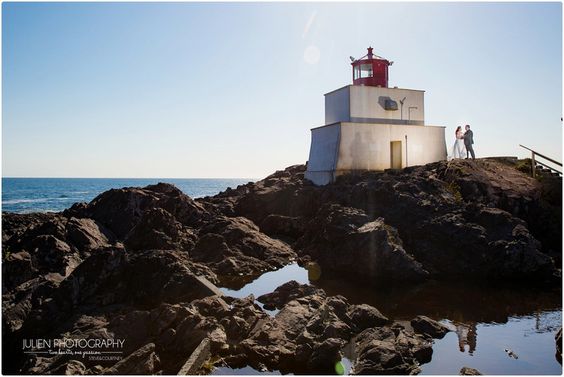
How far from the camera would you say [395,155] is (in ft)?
88.4

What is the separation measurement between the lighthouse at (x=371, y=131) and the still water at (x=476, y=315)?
1016cm

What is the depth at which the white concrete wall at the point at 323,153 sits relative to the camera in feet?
84.3

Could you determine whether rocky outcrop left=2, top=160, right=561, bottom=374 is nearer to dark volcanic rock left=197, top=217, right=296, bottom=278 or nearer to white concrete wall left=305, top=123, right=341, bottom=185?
dark volcanic rock left=197, top=217, right=296, bottom=278

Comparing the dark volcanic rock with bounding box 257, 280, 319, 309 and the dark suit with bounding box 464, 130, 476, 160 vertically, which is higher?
the dark suit with bounding box 464, 130, 476, 160

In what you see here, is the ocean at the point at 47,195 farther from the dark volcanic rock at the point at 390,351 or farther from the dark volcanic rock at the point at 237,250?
the dark volcanic rock at the point at 390,351

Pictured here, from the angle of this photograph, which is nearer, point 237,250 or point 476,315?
point 476,315

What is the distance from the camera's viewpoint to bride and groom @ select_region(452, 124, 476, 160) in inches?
1017

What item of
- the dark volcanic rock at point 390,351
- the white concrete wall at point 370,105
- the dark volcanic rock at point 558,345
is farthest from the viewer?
the white concrete wall at point 370,105

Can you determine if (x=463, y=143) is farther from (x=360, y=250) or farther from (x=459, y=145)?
(x=360, y=250)

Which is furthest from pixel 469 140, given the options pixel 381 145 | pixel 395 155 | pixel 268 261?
pixel 268 261

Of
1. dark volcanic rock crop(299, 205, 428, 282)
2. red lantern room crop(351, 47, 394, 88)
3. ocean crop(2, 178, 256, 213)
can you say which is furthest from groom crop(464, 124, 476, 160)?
→ ocean crop(2, 178, 256, 213)

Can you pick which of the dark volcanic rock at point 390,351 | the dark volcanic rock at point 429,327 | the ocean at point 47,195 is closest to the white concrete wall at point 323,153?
the dark volcanic rock at point 429,327

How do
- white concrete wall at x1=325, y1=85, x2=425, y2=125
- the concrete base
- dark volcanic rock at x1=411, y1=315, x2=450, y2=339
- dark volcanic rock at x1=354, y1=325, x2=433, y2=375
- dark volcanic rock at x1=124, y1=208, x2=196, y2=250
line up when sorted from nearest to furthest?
dark volcanic rock at x1=354, y1=325, x2=433, y2=375
dark volcanic rock at x1=411, y1=315, x2=450, y2=339
dark volcanic rock at x1=124, y1=208, x2=196, y2=250
the concrete base
white concrete wall at x1=325, y1=85, x2=425, y2=125

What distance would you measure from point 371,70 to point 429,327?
21.2 meters
